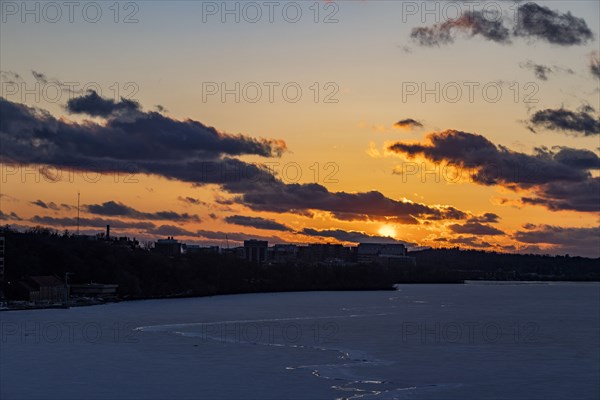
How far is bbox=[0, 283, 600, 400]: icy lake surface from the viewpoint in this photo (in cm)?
3936

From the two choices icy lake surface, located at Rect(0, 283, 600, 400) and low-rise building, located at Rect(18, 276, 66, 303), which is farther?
low-rise building, located at Rect(18, 276, 66, 303)

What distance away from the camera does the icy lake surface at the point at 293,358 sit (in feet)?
129

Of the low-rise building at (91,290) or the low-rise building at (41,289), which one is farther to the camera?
the low-rise building at (91,290)

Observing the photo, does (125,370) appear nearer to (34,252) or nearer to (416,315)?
(416,315)

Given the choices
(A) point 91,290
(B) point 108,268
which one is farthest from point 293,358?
(B) point 108,268

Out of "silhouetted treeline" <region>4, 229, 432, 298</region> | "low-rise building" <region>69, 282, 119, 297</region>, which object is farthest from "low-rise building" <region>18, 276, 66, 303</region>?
"low-rise building" <region>69, 282, 119, 297</region>

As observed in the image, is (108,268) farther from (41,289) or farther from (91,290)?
(41,289)

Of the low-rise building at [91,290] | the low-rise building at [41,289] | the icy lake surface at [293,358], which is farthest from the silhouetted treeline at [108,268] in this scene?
the icy lake surface at [293,358]

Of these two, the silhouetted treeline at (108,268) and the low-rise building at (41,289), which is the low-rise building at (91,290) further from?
the low-rise building at (41,289)

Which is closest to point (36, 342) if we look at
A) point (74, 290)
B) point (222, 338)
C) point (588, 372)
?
point (222, 338)

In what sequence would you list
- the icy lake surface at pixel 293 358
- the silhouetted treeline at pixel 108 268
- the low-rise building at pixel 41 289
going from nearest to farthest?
the icy lake surface at pixel 293 358 < the low-rise building at pixel 41 289 < the silhouetted treeline at pixel 108 268

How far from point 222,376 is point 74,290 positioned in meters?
93.3

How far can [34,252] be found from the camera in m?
141

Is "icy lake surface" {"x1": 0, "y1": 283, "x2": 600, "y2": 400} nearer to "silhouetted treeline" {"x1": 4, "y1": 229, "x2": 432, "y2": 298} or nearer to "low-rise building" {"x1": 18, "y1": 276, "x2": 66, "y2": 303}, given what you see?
"low-rise building" {"x1": 18, "y1": 276, "x2": 66, "y2": 303}
